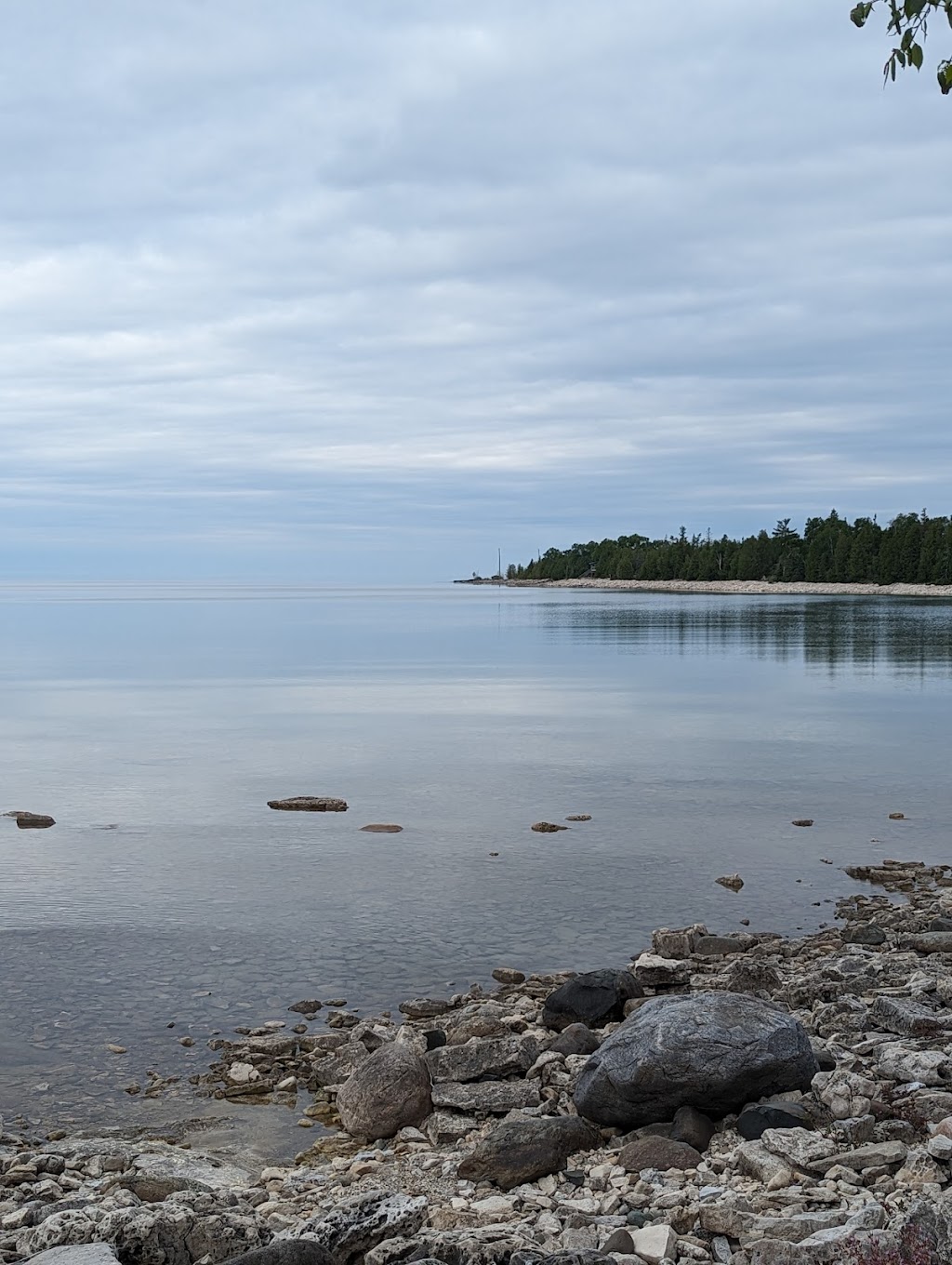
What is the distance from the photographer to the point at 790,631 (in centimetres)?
10469

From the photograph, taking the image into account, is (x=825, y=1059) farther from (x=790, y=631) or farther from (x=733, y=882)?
(x=790, y=631)

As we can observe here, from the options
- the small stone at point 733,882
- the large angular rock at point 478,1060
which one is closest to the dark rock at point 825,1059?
the large angular rock at point 478,1060

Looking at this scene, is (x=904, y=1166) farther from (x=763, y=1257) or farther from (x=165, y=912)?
(x=165, y=912)

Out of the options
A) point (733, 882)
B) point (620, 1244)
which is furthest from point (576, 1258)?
point (733, 882)

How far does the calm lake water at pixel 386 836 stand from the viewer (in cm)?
1459

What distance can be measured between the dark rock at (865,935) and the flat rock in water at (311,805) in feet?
41.2

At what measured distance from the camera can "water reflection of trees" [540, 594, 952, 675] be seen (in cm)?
7324

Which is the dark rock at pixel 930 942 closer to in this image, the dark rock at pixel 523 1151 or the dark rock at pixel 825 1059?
the dark rock at pixel 825 1059

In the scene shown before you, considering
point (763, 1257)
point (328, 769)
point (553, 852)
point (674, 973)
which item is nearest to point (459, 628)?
point (328, 769)

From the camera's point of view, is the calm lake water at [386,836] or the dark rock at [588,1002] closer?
the dark rock at [588,1002]

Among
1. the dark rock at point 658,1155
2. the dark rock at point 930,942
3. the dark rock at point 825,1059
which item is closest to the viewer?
the dark rock at point 658,1155

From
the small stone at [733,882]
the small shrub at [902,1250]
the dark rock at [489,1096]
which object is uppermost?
the small shrub at [902,1250]

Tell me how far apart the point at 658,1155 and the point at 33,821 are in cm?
1802

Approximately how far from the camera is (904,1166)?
8352 mm
